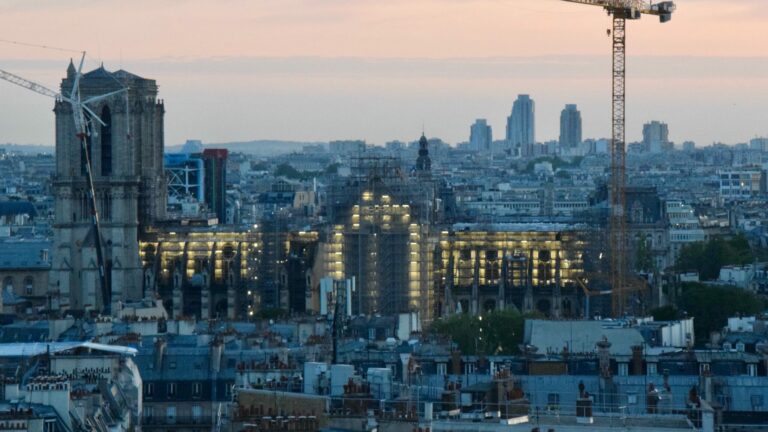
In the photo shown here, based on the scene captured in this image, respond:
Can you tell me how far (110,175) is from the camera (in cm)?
13688

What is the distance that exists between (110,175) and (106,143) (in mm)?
1403

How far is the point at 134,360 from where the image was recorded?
69062 millimetres

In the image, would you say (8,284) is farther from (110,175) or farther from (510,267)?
(510,267)

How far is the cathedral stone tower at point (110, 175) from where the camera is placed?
135250 mm

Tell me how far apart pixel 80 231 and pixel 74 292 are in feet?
17.7

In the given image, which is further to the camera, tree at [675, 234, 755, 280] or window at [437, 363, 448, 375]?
tree at [675, 234, 755, 280]

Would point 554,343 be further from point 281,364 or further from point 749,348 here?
point 281,364

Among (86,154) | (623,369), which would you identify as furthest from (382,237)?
(623,369)

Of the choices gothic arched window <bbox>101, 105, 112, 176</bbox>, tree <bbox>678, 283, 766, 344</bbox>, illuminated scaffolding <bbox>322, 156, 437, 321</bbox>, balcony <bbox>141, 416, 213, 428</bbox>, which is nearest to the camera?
balcony <bbox>141, 416, 213, 428</bbox>

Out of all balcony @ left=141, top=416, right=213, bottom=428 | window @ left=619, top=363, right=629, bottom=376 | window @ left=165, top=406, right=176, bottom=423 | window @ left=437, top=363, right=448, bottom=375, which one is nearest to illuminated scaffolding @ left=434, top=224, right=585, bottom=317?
window @ left=437, top=363, right=448, bottom=375

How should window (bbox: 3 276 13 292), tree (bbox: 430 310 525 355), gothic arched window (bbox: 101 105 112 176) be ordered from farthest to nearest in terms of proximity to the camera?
gothic arched window (bbox: 101 105 112 176)
window (bbox: 3 276 13 292)
tree (bbox: 430 310 525 355)

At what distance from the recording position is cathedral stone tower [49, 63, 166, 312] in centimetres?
13525

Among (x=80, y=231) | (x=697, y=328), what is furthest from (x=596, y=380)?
(x=80, y=231)

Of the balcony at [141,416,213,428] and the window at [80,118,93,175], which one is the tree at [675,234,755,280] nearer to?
the window at [80,118,93,175]
